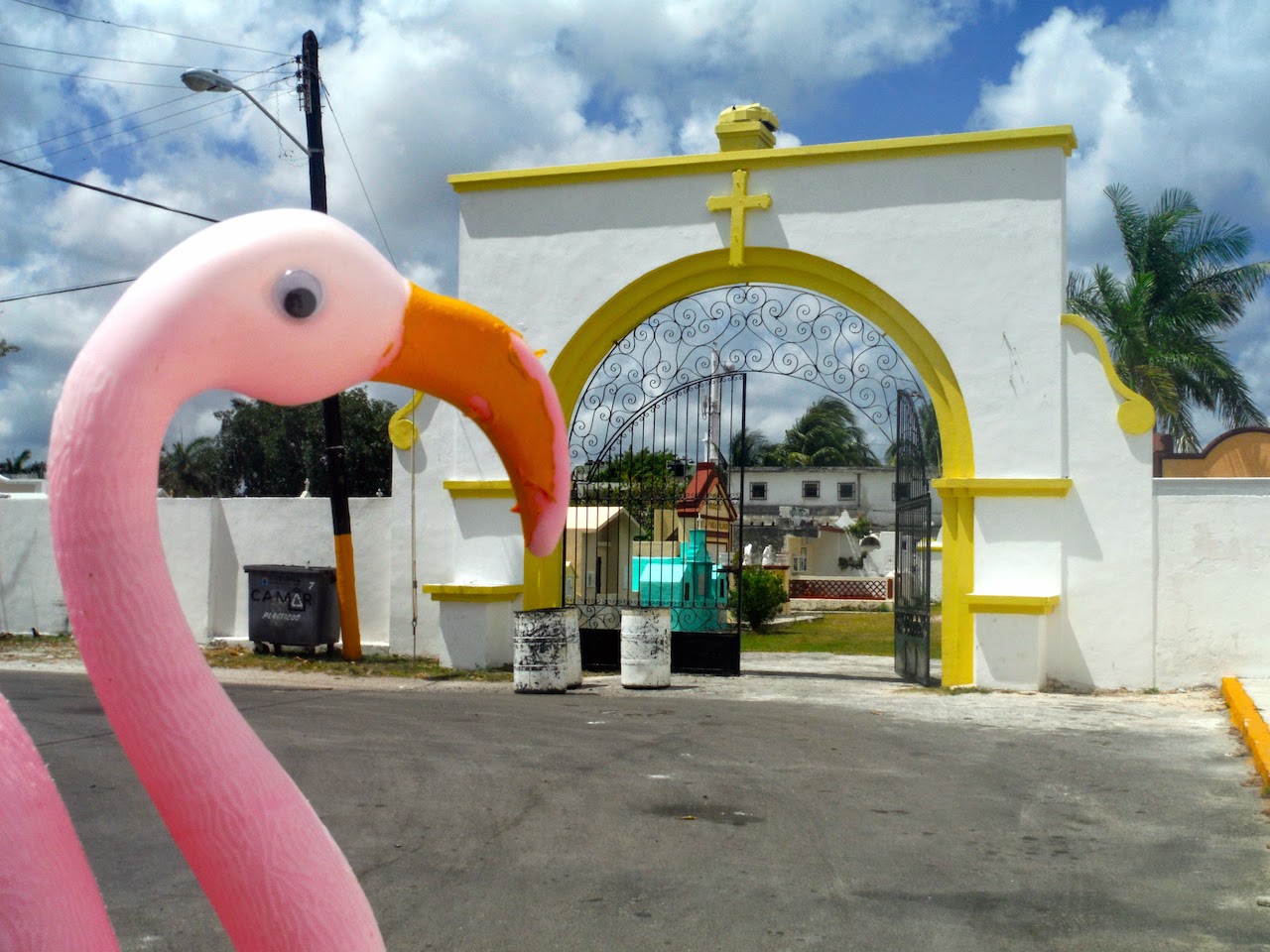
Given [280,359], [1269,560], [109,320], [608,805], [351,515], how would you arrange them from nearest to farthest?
[109,320], [280,359], [608,805], [1269,560], [351,515]

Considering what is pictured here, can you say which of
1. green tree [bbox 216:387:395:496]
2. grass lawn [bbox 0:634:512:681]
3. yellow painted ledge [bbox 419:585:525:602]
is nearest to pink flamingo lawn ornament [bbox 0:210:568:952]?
grass lawn [bbox 0:634:512:681]

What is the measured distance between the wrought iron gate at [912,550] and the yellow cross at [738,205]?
2.39 meters

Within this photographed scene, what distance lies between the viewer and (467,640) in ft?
47.6

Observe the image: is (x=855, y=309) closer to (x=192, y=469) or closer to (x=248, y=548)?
(x=248, y=548)

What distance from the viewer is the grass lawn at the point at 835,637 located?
2042cm

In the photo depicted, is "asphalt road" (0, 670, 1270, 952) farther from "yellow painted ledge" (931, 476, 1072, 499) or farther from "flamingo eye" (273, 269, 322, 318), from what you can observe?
"flamingo eye" (273, 269, 322, 318)

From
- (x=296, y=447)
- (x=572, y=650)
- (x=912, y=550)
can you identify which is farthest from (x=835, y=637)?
(x=296, y=447)

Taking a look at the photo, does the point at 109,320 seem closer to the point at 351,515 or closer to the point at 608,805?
the point at 608,805

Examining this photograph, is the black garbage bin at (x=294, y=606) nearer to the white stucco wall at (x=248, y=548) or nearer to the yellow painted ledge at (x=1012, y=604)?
the white stucco wall at (x=248, y=548)

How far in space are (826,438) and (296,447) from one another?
26165 mm

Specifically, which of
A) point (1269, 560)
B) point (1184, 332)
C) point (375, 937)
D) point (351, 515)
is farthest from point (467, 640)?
point (1184, 332)

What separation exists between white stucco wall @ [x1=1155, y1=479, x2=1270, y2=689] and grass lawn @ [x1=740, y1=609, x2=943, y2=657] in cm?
532

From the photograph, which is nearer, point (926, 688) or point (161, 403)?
point (161, 403)

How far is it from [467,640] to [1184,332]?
60.9 ft
